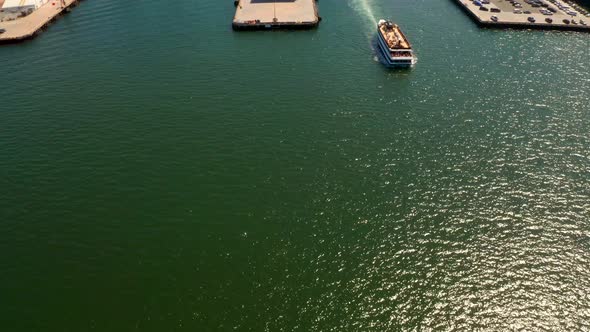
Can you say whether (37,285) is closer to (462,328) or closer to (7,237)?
(7,237)

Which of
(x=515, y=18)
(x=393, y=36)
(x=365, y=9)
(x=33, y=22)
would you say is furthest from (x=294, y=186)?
(x=33, y=22)

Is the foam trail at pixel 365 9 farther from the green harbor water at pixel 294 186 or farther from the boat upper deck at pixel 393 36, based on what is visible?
the green harbor water at pixel 294 186

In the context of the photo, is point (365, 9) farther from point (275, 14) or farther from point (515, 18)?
point (515, 18)

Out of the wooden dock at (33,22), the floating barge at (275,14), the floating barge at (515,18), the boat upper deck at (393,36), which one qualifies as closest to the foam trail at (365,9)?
the boat upper deck at (393,36)

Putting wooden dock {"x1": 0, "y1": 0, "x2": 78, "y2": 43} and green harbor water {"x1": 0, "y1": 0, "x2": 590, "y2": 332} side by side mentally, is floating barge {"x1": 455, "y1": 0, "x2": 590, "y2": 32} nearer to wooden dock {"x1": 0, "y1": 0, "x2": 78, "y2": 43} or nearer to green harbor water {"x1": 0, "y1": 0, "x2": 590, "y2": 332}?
green harbor water {"x1": 0, "y1": 0, "x2": 590, "y2": 332}

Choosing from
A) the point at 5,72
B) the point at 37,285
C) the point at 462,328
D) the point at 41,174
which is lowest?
the point at 462,328

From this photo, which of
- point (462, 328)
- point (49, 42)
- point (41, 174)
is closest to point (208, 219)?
point (41, 174)
